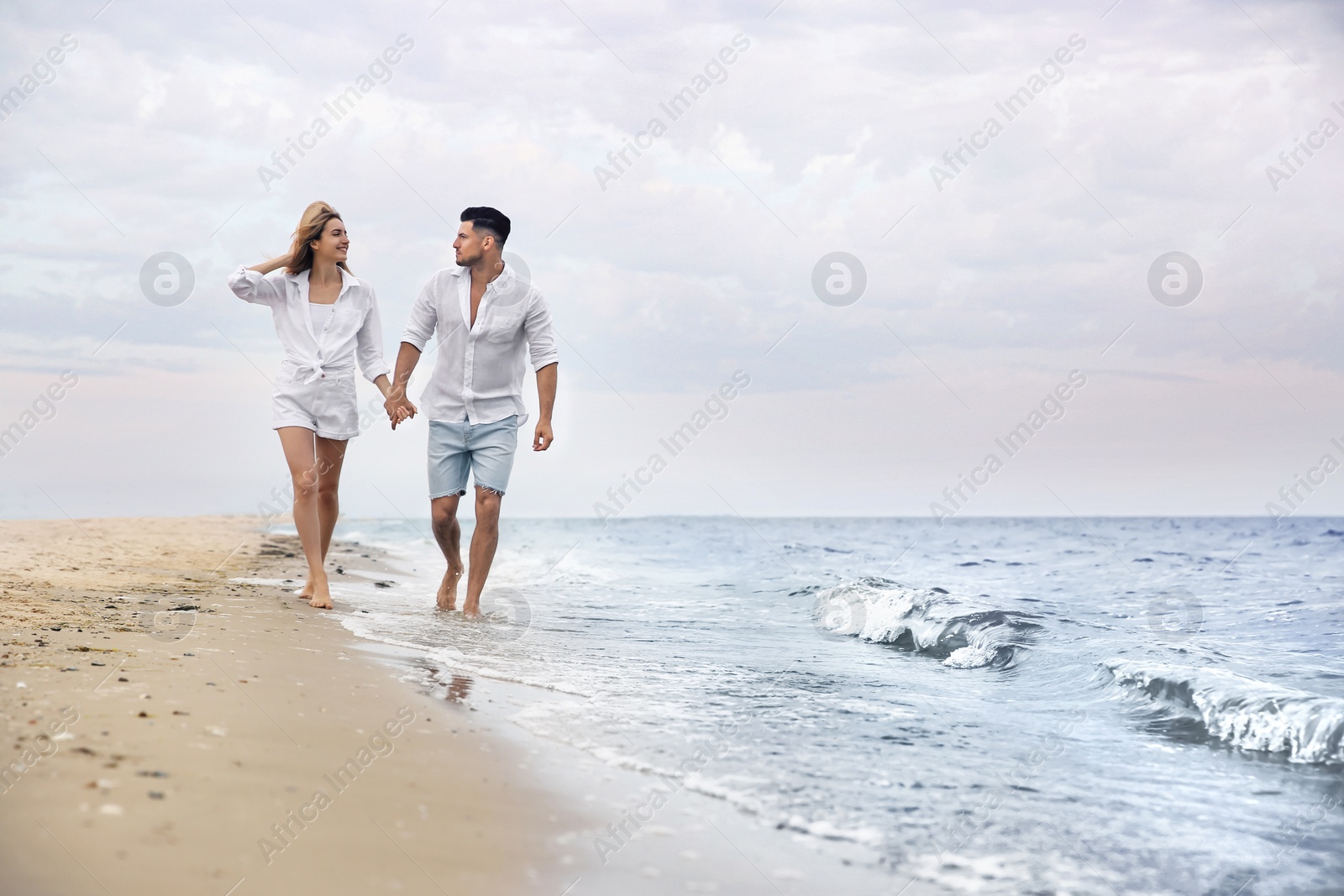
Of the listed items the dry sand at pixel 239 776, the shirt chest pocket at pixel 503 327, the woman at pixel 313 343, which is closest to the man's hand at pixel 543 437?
the shirt chest pocket at pixel 503 327

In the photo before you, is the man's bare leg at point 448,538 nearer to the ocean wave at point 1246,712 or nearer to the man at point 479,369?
the man at point 479,369

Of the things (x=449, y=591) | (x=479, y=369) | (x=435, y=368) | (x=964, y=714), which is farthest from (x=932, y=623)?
(x=435, y=368)

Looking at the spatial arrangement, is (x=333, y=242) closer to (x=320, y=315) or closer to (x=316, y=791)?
(x=320, y=315)

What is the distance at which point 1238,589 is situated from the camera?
387 inches

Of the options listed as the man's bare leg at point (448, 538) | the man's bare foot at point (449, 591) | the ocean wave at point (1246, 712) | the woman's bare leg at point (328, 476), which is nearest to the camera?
the ocean wave at point (1246, 712)

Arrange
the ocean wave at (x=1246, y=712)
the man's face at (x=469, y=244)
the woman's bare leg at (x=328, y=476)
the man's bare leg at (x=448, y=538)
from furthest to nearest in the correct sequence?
the man's bare leg at (x=448, y=538), the man's face at (x=469, y=244), the woman's bare leg at (x=328, y=476), the ocean wave at (x=1246, y=712)

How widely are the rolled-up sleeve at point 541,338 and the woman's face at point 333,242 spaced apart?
1.07 metres

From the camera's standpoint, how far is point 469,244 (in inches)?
209

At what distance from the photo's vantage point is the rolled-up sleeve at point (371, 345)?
517 cm

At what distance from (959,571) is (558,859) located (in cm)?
1060

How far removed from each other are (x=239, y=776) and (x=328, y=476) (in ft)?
10.5

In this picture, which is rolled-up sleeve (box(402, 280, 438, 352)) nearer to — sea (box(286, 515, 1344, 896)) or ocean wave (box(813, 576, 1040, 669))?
sea (box(286, 515, 1344, 896))

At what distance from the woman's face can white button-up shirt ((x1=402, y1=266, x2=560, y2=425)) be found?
62 centimetres

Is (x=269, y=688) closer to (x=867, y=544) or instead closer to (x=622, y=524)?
(x=867, y=544)
